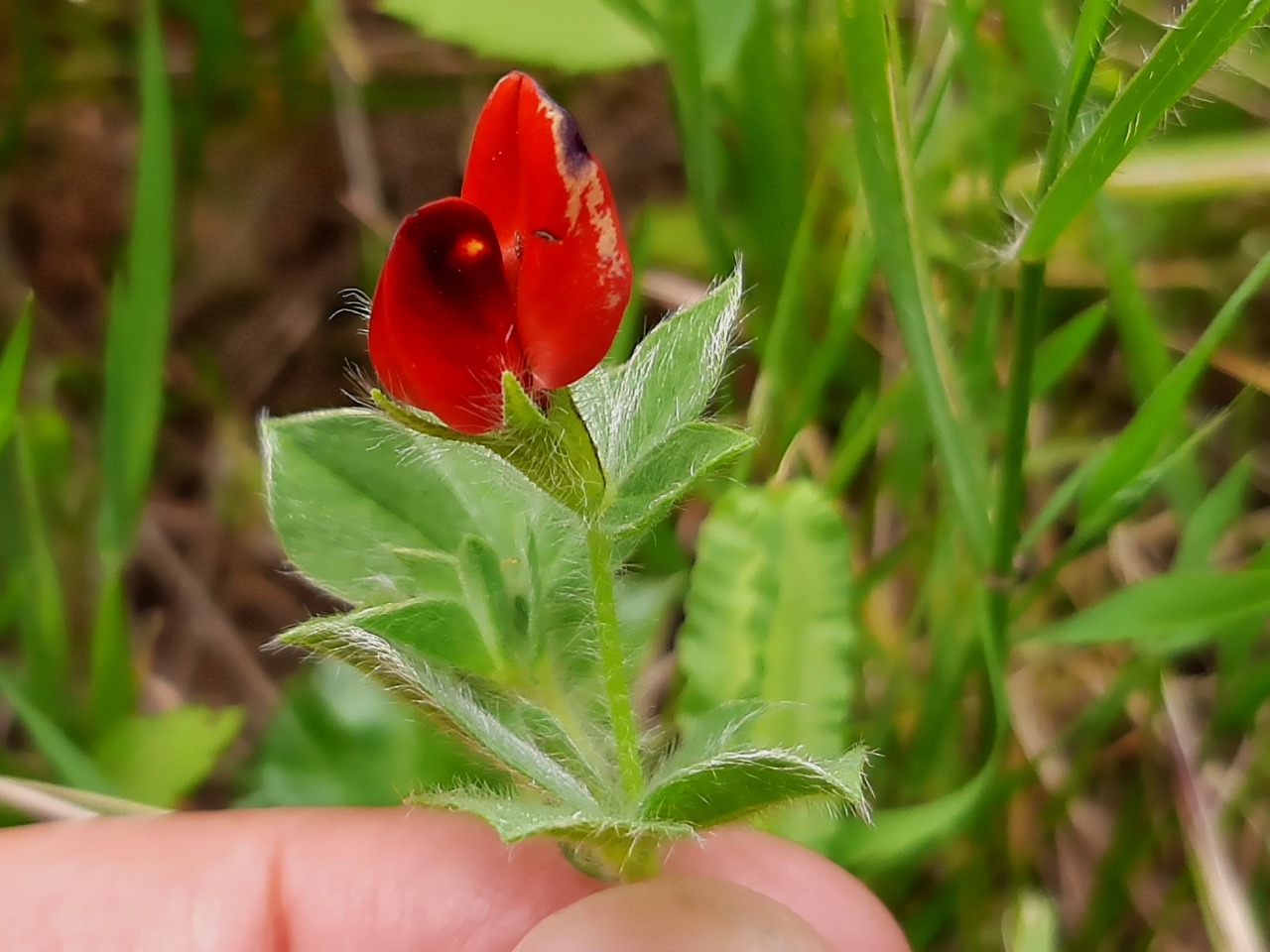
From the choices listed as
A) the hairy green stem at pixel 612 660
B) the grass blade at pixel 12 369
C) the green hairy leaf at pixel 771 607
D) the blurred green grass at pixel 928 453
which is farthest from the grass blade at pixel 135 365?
the hairy green stem at pixel 612 660

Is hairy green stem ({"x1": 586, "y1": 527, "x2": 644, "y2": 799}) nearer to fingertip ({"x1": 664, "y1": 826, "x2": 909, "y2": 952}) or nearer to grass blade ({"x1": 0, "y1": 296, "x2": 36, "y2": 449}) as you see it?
fingertip ({"x1": 664, "y1": 826, "x2": 909, "y2": 952})

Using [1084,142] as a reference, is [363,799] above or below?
below

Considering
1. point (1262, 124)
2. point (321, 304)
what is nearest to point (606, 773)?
point (321, 304)

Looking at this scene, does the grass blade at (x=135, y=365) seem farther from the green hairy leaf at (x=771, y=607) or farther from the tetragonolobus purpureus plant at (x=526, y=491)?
the green hairy leaf at (x=771, y=607)

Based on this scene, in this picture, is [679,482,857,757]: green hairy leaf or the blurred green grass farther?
[679,482,857,757]: green hairy leaf

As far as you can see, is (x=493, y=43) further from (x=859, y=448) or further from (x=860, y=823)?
(x=860, y=823)

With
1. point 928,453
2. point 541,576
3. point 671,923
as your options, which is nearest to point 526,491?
point 541,576

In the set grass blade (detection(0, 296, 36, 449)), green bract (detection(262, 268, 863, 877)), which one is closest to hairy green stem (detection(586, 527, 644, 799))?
green bract (detection(262, 268, 863, 877))

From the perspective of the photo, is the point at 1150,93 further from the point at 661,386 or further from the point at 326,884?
the point at 326,884
